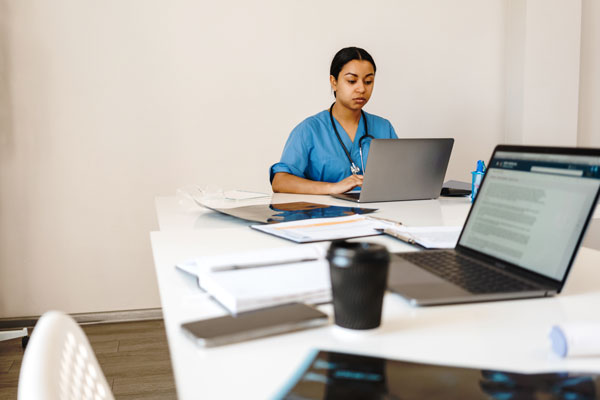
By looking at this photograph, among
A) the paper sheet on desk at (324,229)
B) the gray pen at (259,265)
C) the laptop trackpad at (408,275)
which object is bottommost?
the paper sheet on desk at (324,229)

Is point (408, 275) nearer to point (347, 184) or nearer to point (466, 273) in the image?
point (466, 273)

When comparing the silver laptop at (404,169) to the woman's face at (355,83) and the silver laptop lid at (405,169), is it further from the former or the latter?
the woman's face at (355,83)

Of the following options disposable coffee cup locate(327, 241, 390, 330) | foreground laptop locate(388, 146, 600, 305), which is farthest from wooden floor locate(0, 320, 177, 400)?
disposable coffee cup locate(327, 241, 390, 330)

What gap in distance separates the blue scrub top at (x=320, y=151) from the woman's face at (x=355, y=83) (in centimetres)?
11

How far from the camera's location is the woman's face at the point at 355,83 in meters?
2.67

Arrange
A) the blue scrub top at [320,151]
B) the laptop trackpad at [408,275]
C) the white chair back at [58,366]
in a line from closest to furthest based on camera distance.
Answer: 1. the white chair back at [58,366]
2. the laptop trackpad at [408,275]
3. the blue scrub top at [320,151]

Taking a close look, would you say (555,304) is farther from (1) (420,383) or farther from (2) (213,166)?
(2) (213,166)

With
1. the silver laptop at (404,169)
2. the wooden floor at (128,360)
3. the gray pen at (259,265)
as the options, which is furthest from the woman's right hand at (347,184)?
→ the gray pen at (259,265)

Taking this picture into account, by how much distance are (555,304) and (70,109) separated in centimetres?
262

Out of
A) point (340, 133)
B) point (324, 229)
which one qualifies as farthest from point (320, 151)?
point (324, 229)

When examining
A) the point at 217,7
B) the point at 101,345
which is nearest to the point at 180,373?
the point at 101,345

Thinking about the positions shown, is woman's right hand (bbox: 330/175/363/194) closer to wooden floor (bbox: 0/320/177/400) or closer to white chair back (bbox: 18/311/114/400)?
wooden floor (bbox: 0/320/177/400)

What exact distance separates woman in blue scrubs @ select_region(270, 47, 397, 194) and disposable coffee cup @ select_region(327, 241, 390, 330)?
1935mm

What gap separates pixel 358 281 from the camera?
0.61m
